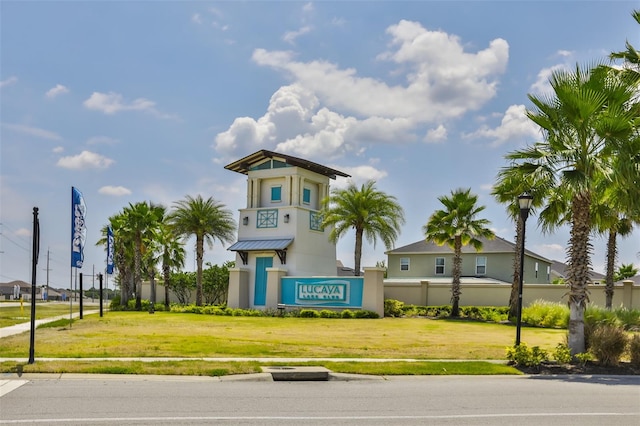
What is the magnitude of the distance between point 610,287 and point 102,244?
4670cm

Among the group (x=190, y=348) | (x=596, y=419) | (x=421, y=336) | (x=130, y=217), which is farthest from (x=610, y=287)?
(x=130, y=217)

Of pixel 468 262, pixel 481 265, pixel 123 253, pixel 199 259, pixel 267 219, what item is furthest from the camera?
pixel 123 253

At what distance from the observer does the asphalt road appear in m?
9.20

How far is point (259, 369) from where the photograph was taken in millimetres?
14078

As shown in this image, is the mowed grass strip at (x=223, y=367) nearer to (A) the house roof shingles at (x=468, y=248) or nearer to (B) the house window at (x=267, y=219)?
(B) the house window at (x=267, y=219)

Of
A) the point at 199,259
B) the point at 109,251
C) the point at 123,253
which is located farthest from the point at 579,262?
the point at 123,253

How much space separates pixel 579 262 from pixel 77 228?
15.9 metres

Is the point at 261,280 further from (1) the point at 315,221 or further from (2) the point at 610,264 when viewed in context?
(2) the point at 610,264

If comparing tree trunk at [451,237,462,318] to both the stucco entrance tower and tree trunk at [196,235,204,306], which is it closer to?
the stucco entrance tower

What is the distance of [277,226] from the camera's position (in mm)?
45500

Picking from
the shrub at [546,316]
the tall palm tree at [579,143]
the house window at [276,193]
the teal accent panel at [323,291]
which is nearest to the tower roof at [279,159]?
the house window at [276,193]

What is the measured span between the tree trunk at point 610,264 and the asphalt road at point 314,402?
24388mm

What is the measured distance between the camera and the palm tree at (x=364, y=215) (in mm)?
42312

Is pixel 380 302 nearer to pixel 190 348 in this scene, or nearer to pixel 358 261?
pixel 358 261
